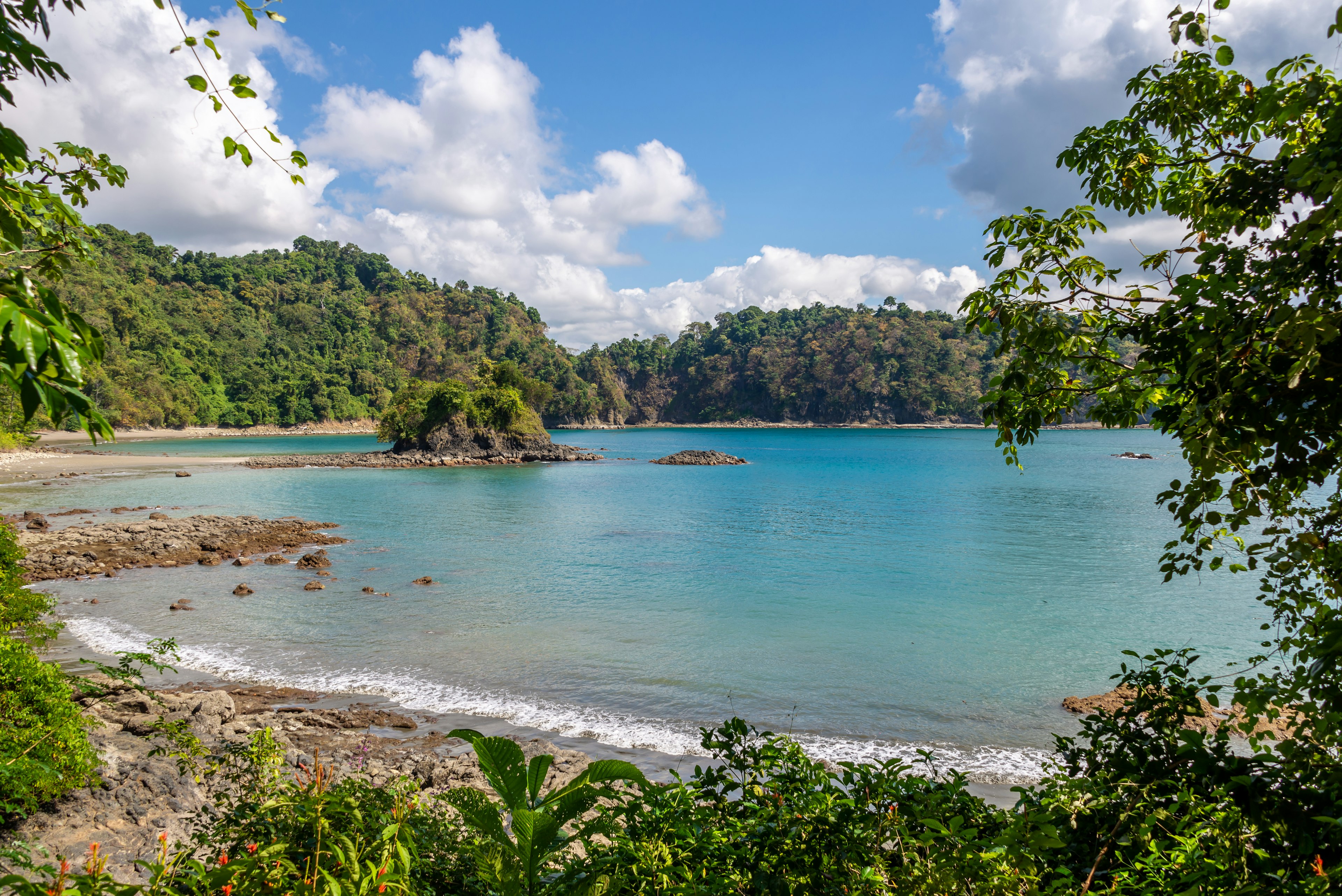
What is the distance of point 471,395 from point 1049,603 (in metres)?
63.7

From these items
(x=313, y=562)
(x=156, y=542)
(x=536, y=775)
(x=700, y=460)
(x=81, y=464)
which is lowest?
(x=313, y=562)

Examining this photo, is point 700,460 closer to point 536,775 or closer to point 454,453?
point 454,453

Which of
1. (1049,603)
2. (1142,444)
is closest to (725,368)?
(1142,444)

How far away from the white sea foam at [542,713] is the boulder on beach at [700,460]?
60463 millimetres

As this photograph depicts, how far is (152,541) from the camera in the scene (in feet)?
77.0

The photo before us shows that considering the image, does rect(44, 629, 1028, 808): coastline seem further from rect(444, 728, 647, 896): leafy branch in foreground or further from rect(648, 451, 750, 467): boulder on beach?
rect(648, 451, 750, 467): boulder on beach

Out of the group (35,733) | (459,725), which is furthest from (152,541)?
(35,733)

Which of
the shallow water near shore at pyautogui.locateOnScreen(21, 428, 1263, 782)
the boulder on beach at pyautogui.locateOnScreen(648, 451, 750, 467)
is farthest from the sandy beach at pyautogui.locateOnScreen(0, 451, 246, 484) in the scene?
the boulder on beach at pyautogui.locateOnScreen(648, 451, 750, 467)

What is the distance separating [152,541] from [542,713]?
20133mm

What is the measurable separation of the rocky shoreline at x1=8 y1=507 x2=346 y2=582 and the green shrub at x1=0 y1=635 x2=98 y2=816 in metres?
17.5

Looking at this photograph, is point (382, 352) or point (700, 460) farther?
point (382, 352)

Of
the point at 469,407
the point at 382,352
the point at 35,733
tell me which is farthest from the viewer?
the point at 382,352

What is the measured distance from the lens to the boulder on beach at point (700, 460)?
243 ft

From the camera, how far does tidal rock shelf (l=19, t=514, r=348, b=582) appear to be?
20672mm
